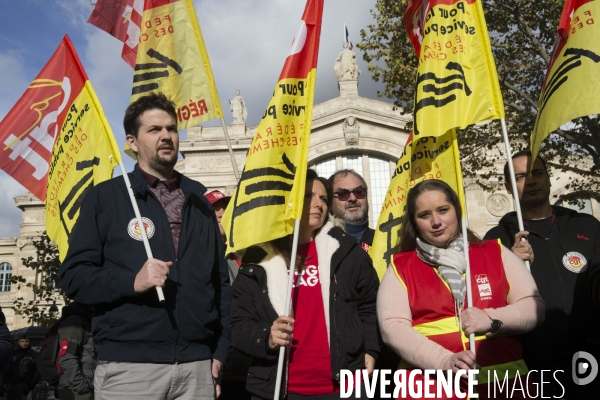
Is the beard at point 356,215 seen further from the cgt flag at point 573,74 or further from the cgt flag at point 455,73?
the cgt flag at point 573,74

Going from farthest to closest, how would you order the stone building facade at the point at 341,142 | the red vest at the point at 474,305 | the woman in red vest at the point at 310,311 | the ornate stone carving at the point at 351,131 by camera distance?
the ornate stone carving at the point at 351,131, the stone building facade at the point at 341,142, the woman in red vest at the point at 310,311, the red vest at the point at 474,305

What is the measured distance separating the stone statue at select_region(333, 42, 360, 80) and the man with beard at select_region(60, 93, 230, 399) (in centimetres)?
3153

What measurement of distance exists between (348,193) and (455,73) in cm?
146

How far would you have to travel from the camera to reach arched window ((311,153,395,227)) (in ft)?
110

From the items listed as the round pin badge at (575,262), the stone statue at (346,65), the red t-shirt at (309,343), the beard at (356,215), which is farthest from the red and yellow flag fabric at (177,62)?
the stone statue at (346,65)

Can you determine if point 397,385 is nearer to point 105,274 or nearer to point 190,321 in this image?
point 190,321

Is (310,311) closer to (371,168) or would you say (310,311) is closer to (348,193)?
(348,193)

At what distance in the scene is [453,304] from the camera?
10.8ft

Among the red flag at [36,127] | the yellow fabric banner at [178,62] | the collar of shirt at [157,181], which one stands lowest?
the collar of shirt at [157,181]

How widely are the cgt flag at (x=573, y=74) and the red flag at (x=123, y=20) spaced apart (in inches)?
173

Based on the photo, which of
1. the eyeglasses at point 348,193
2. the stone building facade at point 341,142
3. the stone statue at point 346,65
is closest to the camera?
the eyeglasses at point 348,193

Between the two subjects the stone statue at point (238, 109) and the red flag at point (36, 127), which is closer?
the red flag at point (36, 127)

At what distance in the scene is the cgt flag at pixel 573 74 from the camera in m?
4.11

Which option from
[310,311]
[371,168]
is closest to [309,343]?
[310,311]
